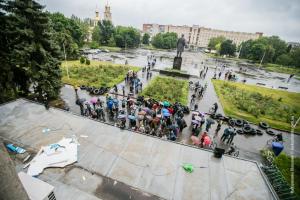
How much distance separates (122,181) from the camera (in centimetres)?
641

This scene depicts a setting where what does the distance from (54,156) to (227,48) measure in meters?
90.6

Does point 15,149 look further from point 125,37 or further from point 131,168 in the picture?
point 125,37

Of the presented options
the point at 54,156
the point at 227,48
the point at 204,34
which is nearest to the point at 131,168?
the point at 54,156

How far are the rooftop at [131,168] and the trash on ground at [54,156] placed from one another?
0.27 metres

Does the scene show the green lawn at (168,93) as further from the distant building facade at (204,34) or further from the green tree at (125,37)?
the distant building facade at (204,34)

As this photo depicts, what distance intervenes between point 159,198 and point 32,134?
7.52m

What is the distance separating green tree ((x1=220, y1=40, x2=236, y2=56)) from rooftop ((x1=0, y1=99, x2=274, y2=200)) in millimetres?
85437

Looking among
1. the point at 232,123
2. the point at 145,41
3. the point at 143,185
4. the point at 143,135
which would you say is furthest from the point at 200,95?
the point at 145,41

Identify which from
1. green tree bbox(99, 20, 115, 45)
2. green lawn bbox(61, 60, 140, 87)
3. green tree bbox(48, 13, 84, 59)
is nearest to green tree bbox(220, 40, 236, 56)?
green tree bbox(99, 20, 115, 45)

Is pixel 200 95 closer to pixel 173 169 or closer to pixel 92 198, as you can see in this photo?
pixel 173 169

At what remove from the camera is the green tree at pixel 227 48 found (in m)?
79.6

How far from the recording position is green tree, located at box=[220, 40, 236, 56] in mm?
79562

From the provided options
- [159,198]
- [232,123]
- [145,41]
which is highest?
[145,41]

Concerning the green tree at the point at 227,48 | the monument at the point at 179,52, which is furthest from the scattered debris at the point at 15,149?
the green tree at the point at 227,48
